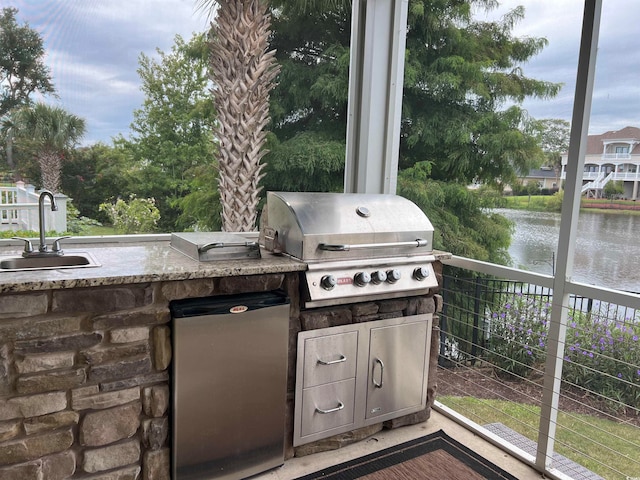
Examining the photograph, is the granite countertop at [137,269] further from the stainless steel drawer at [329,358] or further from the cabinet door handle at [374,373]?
the cabinet door handle at [374,373]

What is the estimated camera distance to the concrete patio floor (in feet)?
7.73

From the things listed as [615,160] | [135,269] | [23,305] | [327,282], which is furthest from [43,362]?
[615,160]

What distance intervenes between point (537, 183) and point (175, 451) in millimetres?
3895

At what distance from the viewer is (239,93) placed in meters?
3.72

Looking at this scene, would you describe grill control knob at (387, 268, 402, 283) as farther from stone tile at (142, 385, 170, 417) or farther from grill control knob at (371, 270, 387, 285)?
stone tile at (142, 385, 170, 417)

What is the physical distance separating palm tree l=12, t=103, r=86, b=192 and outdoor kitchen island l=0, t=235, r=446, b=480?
1216mm

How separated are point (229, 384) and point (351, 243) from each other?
0.97m

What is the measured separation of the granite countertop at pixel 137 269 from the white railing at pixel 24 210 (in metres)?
0.35

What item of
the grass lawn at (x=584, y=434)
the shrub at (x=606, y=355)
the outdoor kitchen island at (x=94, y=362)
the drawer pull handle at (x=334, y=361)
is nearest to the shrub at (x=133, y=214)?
the outdoor kitchen island at (x=94, y=362)

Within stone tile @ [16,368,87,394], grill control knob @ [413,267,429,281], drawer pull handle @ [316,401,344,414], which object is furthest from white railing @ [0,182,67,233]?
grill control knob @ [413,267,429,281]

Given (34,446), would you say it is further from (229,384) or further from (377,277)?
(377,277)

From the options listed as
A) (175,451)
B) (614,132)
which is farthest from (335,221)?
(614,132)

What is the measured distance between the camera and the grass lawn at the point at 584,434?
121 inches

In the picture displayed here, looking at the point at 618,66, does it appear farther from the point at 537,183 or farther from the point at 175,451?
the point at 175,451
